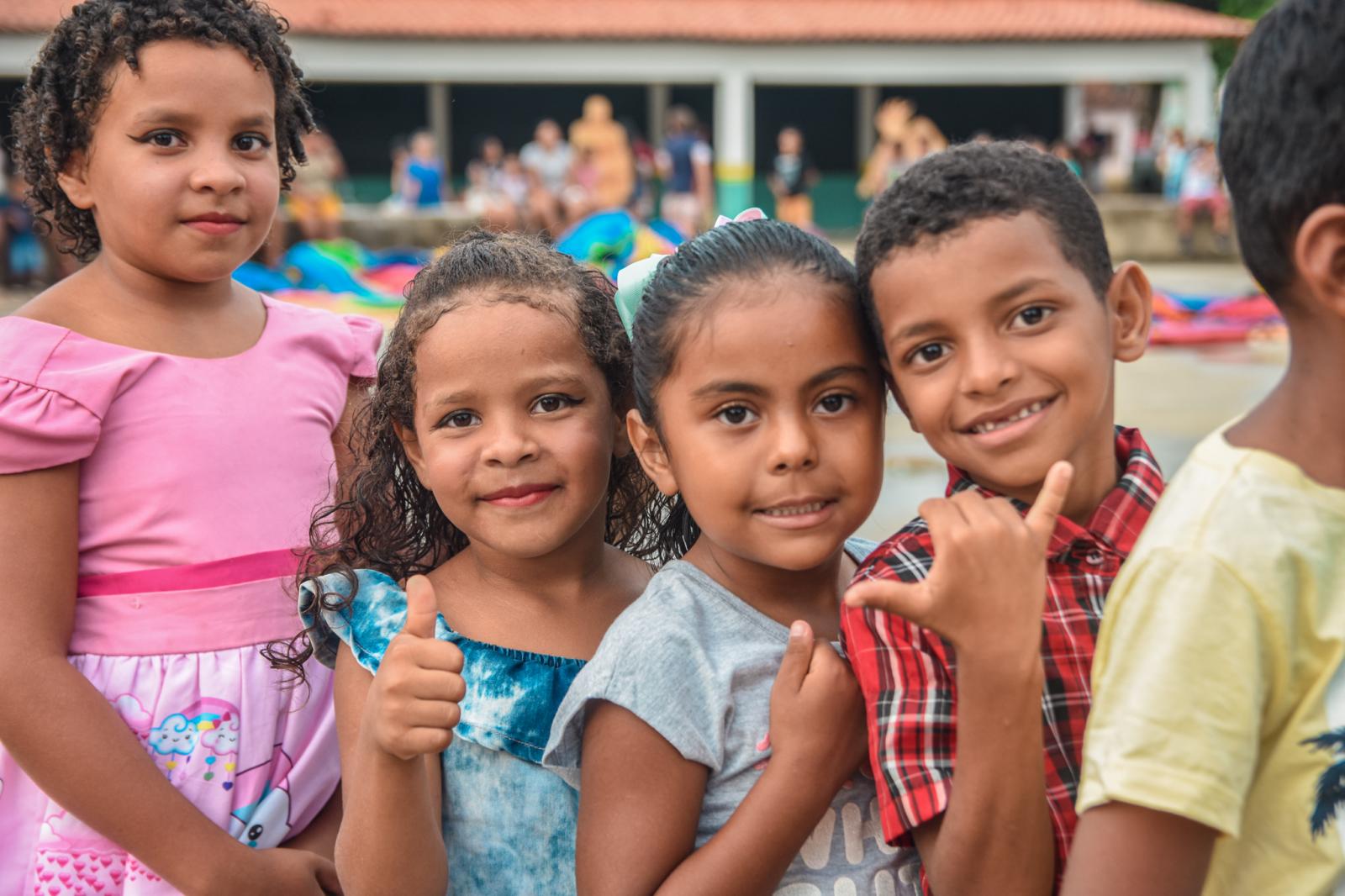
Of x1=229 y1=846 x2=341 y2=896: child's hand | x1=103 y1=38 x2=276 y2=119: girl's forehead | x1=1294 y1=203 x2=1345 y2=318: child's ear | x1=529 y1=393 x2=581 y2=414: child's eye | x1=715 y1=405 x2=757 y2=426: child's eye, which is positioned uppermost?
x1=103 y1=38 x2=276 y2=119: girl's forehead

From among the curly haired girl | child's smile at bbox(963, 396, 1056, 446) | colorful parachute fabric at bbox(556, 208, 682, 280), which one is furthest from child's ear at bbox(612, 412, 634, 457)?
colorful parachute fabric at bbox(556, 208, 682, 280)

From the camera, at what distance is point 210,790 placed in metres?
2.05

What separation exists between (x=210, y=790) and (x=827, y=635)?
3.10 feet

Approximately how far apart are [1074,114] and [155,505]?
26665mm

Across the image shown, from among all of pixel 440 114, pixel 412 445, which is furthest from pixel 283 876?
pixel 440 114

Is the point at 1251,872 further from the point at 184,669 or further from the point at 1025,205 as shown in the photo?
the point at 184,669

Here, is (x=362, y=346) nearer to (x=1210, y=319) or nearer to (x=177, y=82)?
(x=177, y=82)

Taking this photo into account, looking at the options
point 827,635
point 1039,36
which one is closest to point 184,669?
point 827,635

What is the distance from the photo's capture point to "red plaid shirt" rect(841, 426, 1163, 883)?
1517mm

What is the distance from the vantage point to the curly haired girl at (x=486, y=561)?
184cm

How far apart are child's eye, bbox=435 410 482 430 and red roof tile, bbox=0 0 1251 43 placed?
23087 mm

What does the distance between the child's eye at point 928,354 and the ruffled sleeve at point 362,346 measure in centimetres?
110

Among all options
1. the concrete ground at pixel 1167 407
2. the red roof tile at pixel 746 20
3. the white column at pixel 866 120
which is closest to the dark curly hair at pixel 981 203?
the concrete ground at pixel 1167 407

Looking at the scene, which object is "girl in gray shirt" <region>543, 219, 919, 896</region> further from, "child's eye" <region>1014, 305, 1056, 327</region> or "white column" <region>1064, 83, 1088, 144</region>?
"white column" <region>1064, 83, 1088, 144</region>
